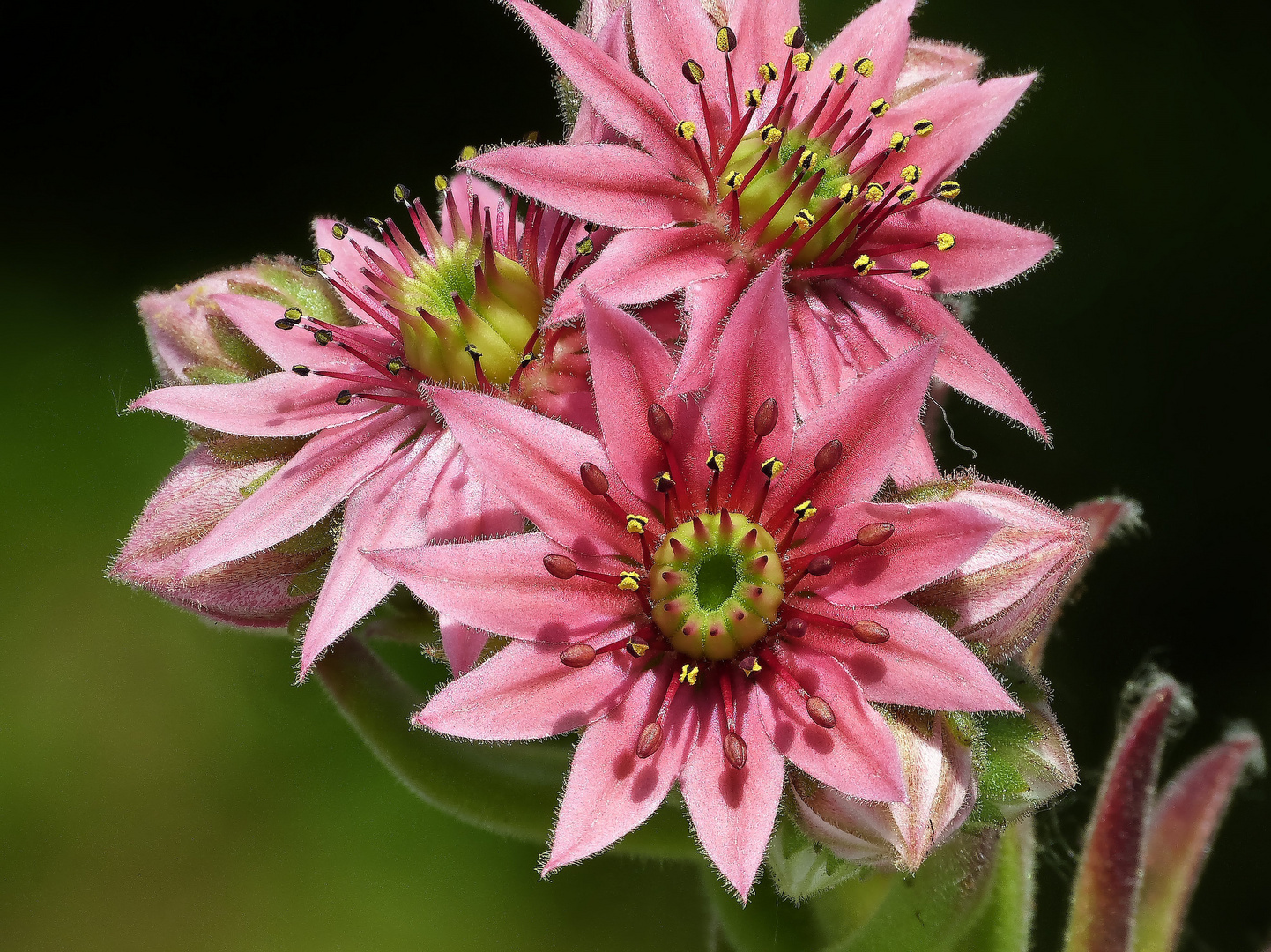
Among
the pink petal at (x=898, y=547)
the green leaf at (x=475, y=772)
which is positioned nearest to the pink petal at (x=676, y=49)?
the pink petal at (x=898, y=547)

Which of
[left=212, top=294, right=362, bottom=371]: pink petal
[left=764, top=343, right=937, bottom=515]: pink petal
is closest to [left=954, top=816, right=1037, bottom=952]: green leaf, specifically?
[left=764, top=343, right=937, bottom=515]: pink petal

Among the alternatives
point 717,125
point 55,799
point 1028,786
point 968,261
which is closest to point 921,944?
point 1028,786

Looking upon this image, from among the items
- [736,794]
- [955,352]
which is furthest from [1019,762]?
[955,352]

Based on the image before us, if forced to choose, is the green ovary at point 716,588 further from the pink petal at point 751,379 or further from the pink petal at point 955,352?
the pink petal at point 955,352

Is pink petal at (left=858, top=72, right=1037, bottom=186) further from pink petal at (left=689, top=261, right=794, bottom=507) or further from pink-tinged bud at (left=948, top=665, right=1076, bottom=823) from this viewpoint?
pink-tinged bud at (left=948, top=665, right=1076, bottom=823)

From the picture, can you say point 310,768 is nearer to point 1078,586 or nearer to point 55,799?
point 55,799

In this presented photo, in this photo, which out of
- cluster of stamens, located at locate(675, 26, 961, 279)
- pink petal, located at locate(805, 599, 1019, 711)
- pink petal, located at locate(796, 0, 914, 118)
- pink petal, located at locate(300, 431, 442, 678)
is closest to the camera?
pink petal, located at locate(805, 599, 1019, 711)
